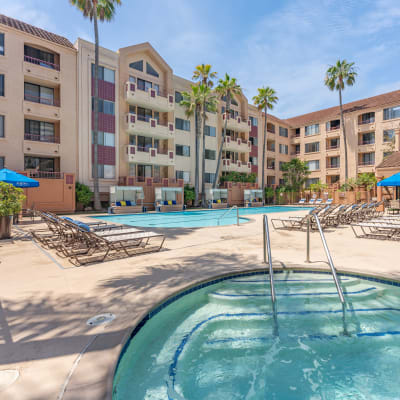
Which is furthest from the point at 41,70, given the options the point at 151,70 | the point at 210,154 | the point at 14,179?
the point at 210,154

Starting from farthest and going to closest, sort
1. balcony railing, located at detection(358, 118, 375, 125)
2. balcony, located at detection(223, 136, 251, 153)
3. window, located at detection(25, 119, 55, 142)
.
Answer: balcony railing, located at detection(358, 118, 375, 125) < balcony, located at detection(223, 136, 251, 153) < window, located at detection(25, 119, 55, 142)

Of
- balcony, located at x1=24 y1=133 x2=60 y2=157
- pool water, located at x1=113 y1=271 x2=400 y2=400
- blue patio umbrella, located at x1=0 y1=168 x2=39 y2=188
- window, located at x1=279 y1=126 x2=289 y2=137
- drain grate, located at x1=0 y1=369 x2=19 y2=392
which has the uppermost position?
→ window, located at x1=279 y1=126 x2=289 y2=137

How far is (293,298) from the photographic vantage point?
4.66 meters

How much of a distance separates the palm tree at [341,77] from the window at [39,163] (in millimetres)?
Answer: 36209

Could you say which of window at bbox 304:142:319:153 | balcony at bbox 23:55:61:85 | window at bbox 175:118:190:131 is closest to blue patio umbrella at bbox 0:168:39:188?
balcony at bbox 23:55:61:85

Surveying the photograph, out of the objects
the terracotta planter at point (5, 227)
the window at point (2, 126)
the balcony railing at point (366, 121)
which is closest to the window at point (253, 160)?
the balcony railing at point (366, 121)

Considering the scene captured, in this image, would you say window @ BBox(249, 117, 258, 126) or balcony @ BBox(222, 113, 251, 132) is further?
window @ BBox(249, 117, 258, 126)

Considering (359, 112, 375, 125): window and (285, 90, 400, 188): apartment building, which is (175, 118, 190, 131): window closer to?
(285, 90, 400, 188): apartment building

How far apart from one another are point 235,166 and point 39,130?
76.8 ft

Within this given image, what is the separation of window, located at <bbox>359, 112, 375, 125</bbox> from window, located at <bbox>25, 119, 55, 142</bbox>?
1556 inches

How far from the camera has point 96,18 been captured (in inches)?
885

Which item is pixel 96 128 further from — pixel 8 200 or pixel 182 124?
pixel 8 200

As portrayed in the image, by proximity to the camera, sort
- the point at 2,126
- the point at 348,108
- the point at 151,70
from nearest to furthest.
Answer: the point at 2,126 → the point at 151,70 → the point at 348,108

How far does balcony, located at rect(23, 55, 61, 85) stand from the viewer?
2136cm
